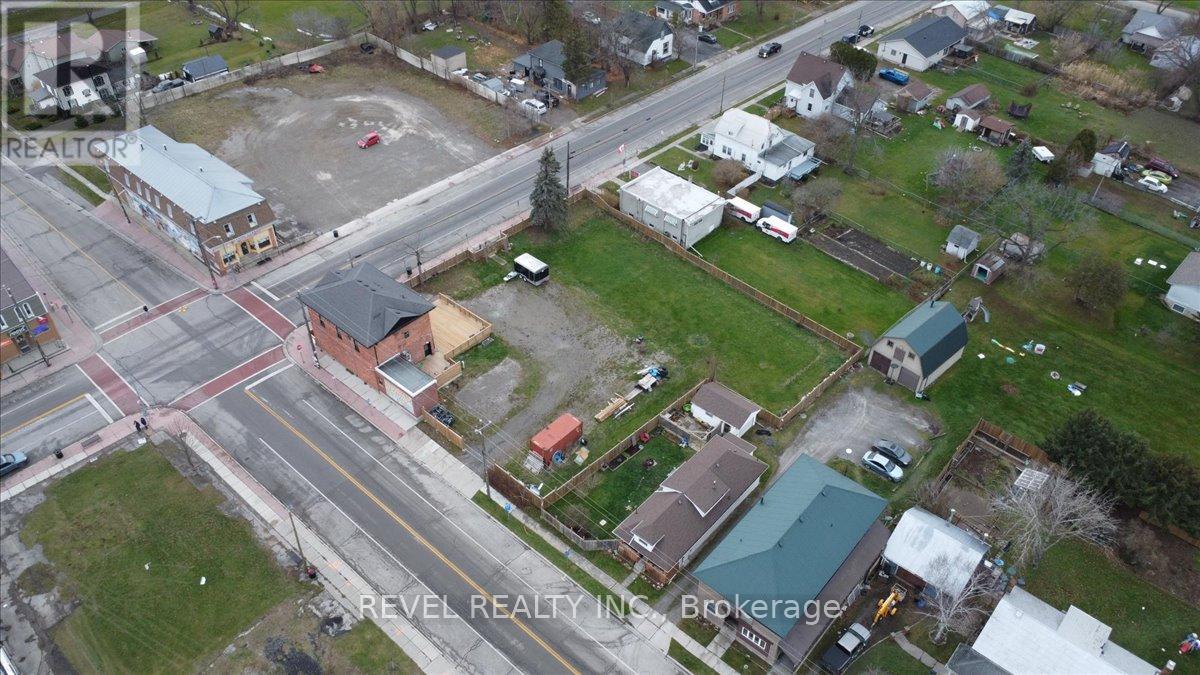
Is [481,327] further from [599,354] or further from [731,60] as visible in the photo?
[731,60]

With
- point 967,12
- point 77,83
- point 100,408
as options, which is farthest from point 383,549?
point 967,12

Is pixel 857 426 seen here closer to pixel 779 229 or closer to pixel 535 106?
pixel 779 229

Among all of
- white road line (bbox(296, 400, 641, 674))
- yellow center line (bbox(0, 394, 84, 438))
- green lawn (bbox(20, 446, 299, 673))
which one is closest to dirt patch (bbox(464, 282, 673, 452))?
white road line (bbox(296, 400, 641, 674))

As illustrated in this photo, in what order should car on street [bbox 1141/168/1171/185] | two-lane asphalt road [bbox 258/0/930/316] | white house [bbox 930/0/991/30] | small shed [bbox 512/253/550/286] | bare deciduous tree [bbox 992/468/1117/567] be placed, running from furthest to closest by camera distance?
white house [bbox 930/0/991/30] → car on street [bbox 1141/168/1171/185] → two-lane asphalt road [bbox 258/0/930/316] → small shed [bbox 512/253/550/286] → bare deciduous tree [bbox 992/468/1117/567]

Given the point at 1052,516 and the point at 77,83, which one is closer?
the point at 1052,516

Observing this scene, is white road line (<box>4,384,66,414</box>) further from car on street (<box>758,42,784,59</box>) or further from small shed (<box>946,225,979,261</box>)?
car on street (<box>758,42,784,59</box>)

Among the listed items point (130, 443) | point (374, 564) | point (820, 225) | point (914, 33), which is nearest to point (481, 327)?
point (374, 564)
